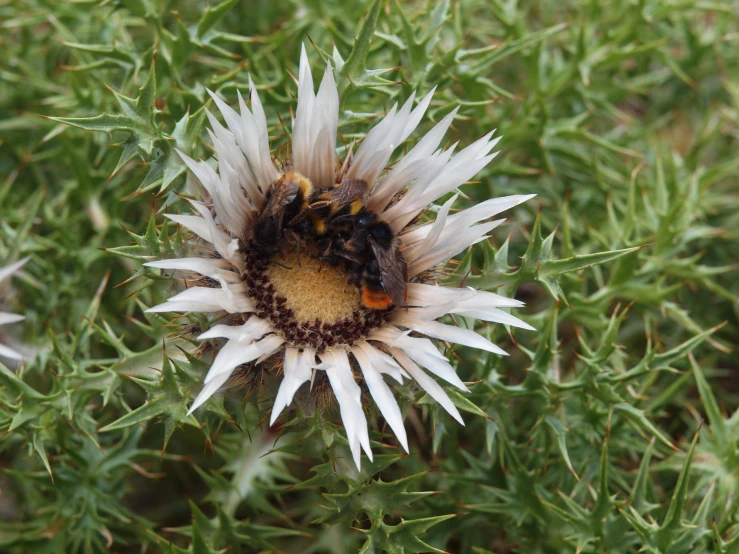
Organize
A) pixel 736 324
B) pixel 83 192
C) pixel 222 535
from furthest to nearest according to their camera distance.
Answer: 1. pixel 736 324
2. pixel 83 192
3. pixel 222 535

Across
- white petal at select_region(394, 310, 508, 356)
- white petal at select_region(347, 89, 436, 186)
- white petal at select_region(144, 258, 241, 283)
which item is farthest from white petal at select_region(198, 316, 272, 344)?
white petal at select_region(347, 89, 436, 186)

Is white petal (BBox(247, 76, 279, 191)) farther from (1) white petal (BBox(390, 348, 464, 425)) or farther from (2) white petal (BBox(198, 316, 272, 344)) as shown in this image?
(1) white petal (BBox(390, 348, 464, 425))

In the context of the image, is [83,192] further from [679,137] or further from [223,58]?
[679,137]

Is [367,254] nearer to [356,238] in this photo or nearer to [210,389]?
[356,238]

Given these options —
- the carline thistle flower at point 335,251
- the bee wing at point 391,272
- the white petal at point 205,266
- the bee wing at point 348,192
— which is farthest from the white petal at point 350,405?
the bee wing at point 348,192

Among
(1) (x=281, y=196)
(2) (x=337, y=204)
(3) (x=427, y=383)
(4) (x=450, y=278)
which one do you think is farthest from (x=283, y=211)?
(3) (x=427, y=383)

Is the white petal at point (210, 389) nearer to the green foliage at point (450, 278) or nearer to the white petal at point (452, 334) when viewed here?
the green foliage at point (450, 278)

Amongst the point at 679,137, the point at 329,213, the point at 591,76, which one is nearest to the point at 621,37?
the point at 591,76
